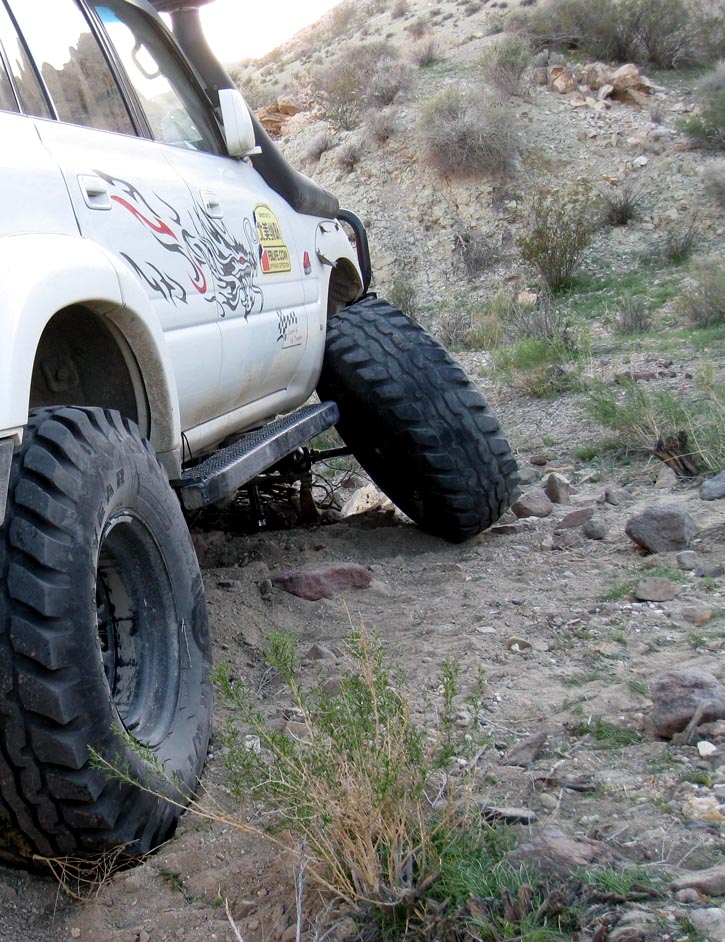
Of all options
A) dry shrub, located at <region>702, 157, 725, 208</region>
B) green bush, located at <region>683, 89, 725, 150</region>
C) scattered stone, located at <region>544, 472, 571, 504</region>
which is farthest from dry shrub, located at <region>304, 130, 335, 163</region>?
scattered stone, located at <region>544, 472, 571, 504</region>

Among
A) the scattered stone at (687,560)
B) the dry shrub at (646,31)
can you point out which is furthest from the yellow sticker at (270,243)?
the dry shrub at (646,31)

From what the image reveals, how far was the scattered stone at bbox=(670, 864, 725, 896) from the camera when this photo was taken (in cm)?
186

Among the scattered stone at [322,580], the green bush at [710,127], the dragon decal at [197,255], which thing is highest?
the dragon decal at [197,255]

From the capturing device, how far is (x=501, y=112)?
1777 centimetres

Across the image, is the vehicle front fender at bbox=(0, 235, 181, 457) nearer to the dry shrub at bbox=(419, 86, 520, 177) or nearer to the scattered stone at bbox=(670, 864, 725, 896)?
the scattered stone at bbox=(670, 864, 725, 896)

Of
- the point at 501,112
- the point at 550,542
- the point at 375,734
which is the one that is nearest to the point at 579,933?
the point at 375,734

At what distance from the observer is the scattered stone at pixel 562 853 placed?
193 cm

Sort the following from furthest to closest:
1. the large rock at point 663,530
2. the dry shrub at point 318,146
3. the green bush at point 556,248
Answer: the dry shrub at point 318,146
the green bush at point 556,248
the large rock at point 663,530

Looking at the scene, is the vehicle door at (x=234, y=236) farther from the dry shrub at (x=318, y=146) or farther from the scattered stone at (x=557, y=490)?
the dry shrub at (x=318, y=146)

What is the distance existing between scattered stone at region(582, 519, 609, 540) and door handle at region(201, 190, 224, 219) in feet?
7.21

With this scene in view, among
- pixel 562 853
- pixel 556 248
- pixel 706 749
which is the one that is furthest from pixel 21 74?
pixel 556 248

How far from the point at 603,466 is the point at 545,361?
2.35 metres

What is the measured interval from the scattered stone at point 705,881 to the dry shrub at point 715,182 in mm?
14807

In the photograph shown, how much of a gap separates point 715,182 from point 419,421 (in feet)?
40.9
